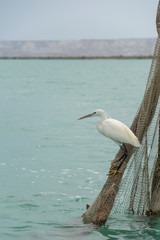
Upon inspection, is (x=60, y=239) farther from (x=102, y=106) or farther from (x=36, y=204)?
(x=102, y=106)

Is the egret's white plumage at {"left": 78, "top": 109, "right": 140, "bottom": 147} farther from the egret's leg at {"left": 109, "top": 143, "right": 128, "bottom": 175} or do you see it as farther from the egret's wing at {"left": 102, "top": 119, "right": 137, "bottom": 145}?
the egret's leg at {"left": 109, "top": 143, "right": 128, "bottom": 175}

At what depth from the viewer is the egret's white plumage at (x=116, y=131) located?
702 centimetres

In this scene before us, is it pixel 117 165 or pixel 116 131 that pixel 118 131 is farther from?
pixel 117 165

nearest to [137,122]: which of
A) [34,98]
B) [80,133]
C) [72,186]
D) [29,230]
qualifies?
[29,230]

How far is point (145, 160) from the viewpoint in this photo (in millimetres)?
7492

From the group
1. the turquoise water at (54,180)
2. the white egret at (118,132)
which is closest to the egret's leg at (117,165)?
the white egret at (118,132)

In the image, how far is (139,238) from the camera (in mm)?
7836

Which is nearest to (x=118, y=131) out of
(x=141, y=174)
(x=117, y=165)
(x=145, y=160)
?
(x=117, y=165)

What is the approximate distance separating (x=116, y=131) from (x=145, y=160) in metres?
0.62

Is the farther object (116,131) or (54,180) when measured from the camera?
(54,180)

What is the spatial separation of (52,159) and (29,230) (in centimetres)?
615

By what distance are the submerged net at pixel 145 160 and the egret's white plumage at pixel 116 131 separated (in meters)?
0.24

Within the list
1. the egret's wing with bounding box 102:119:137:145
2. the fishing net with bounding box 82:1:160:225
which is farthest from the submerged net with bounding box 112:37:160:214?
the egret's wing with bounding box 102:119:137:145

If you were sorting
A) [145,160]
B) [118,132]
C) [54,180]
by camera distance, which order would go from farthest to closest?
[54,180] < [145,160] < [118,132]
